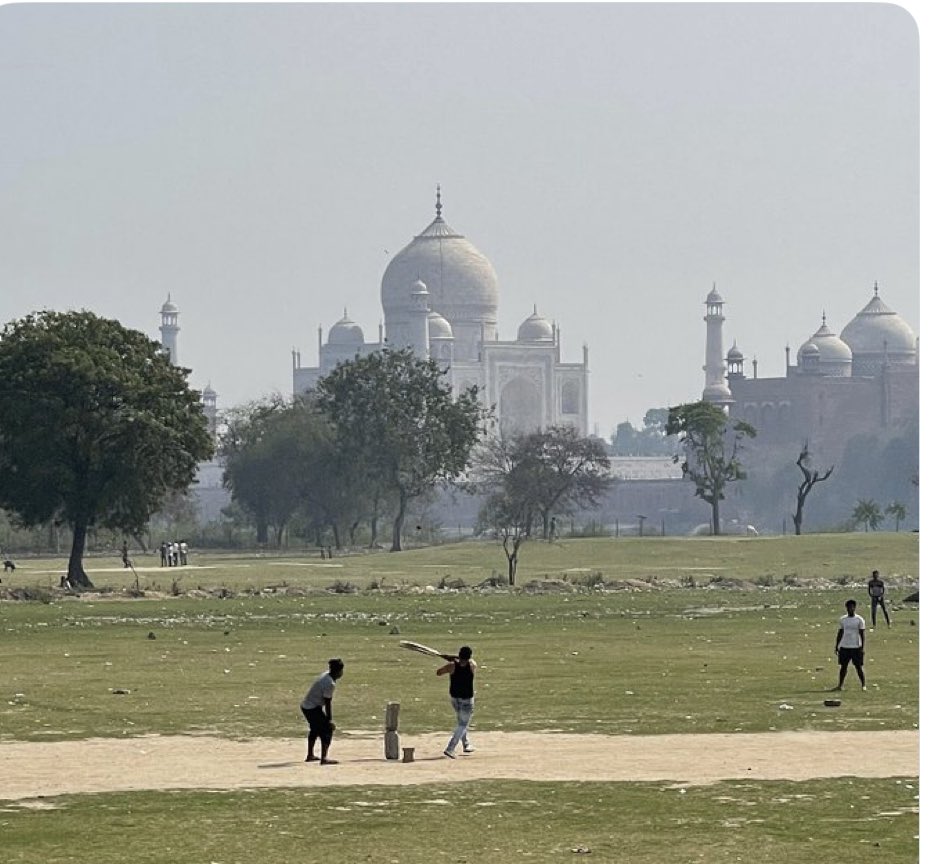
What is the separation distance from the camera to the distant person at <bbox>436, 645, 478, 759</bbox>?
2442 cm

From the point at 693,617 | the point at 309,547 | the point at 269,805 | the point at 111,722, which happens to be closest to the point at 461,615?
the point at 693,617

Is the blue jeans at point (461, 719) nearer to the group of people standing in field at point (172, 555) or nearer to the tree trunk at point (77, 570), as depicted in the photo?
the tree trunk at point (77, 570)

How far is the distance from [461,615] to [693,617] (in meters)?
4.91

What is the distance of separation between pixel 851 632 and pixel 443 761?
8.69m

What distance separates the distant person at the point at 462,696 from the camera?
80.1 ft

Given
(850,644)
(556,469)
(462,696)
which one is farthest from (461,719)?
(556,469)

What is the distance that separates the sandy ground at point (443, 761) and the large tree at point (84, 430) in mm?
37076

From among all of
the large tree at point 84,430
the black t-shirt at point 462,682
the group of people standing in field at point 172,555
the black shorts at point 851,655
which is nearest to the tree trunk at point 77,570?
the large tree at point 84,430

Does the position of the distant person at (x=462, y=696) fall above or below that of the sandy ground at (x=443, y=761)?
above

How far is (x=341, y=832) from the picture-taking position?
64.7 feet

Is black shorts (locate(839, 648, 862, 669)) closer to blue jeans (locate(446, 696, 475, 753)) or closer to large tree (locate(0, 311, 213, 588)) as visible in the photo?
blue jeans (locate(446, 696, 475, 753))

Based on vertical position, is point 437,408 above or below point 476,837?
above

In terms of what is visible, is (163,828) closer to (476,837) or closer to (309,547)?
(476,837)

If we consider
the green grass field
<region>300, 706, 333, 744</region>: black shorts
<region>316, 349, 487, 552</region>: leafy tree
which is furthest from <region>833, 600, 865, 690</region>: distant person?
<region>316, 349, 487, 552</region>: leafy tree
